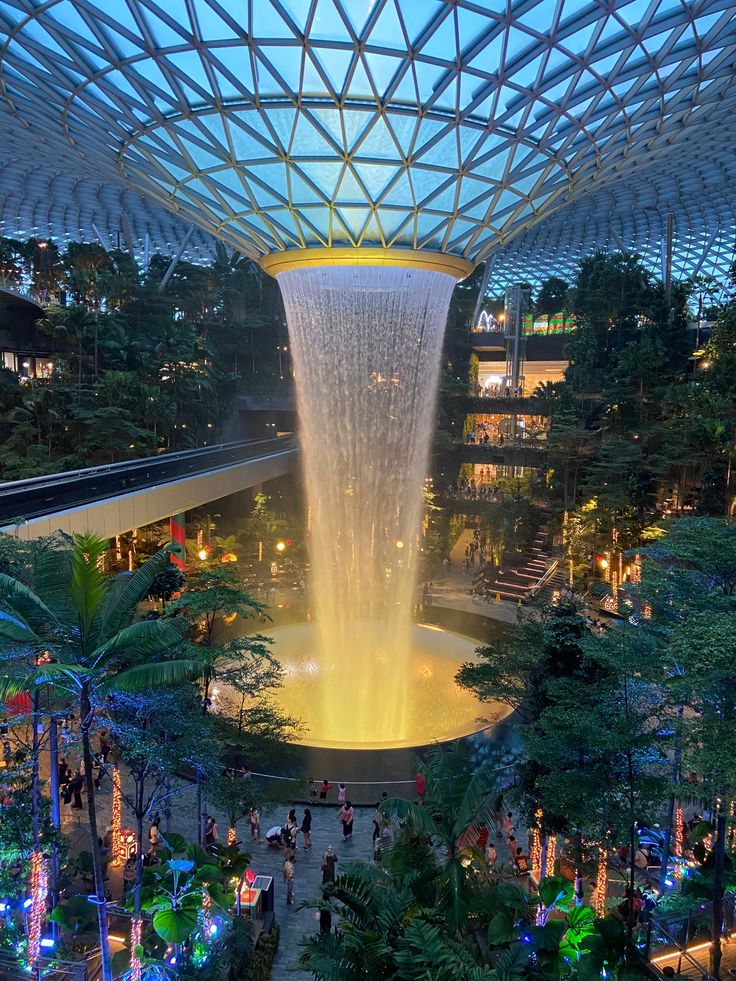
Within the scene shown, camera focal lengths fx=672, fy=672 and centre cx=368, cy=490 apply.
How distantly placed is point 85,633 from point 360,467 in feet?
83.9

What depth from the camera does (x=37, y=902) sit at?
11500 mm

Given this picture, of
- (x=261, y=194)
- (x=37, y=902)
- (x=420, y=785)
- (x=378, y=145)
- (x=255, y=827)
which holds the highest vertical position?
(x=378, y=145)

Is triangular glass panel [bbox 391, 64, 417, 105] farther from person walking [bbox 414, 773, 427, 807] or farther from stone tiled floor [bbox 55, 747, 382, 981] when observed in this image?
person walking [bbox 414, 773, 427, 807]

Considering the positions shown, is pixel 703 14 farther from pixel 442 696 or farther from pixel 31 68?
pixel 442 696

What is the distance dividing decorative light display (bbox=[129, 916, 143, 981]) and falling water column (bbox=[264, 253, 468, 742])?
1222 cm

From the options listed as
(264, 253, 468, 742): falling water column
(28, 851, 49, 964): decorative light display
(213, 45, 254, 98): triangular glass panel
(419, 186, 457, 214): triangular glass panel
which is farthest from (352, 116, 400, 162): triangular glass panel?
(28, 851, 49, 964): decorative light display

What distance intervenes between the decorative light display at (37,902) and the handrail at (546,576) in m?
28.5

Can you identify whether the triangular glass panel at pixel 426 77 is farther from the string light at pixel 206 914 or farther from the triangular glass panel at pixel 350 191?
the string light at pixel 206 914

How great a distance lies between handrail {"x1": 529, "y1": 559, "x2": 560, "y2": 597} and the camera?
122 feet

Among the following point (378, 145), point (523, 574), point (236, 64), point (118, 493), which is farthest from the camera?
point (523, 574)

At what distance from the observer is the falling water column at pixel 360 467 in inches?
1014

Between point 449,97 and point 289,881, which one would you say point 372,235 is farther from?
point 289,881

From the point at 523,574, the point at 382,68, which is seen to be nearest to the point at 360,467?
the point at 523,574

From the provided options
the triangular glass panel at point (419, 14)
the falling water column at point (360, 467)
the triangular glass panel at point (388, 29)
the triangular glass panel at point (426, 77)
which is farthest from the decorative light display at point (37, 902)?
the triangular glass panel at point (426, 77)
